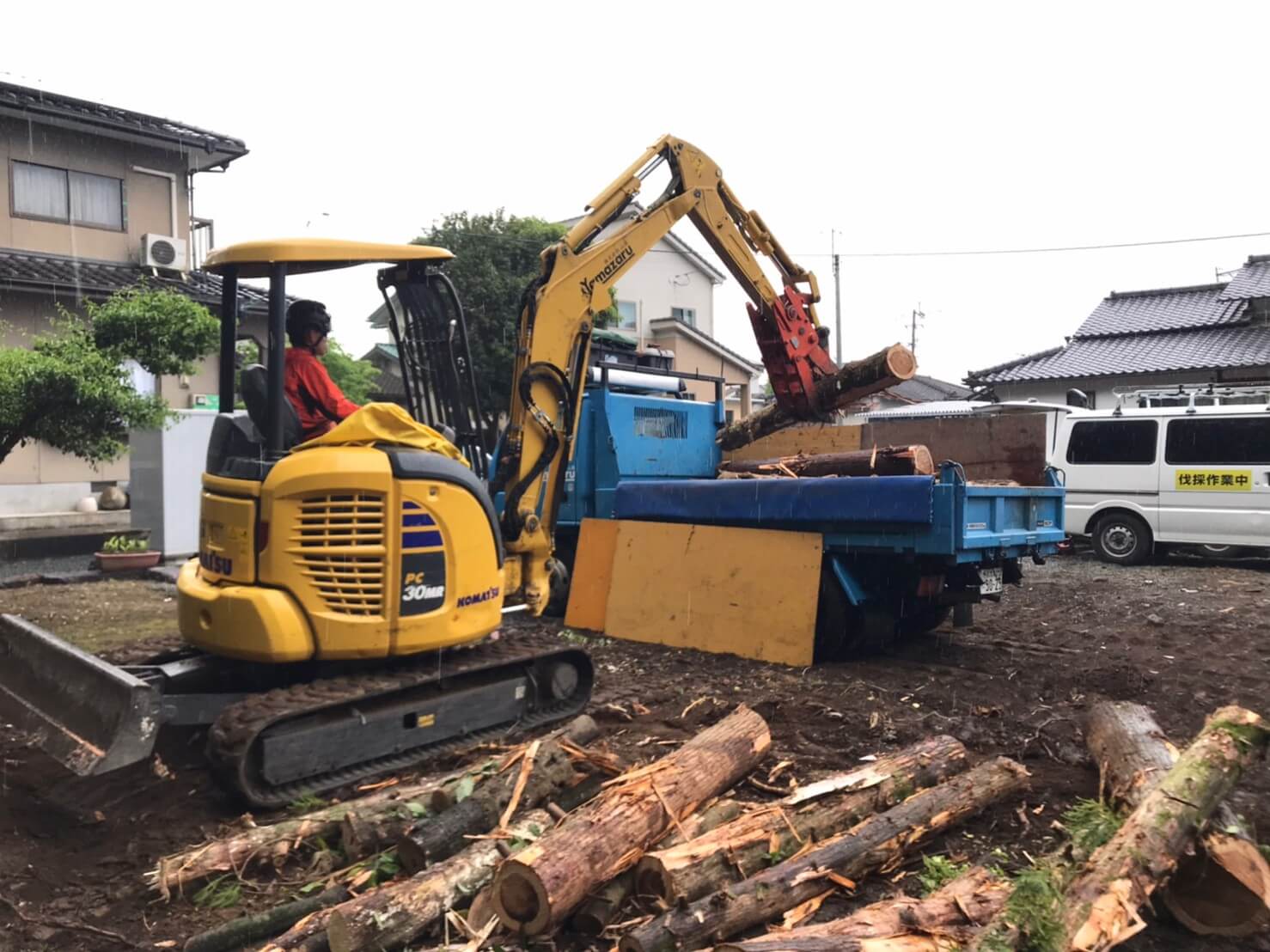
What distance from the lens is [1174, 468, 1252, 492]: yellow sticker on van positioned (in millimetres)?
12062

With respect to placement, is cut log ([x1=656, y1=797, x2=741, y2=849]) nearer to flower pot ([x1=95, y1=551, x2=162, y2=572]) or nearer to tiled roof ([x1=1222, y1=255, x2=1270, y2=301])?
flower pot ([x1=95, y1=551, x2=162, y2=572])

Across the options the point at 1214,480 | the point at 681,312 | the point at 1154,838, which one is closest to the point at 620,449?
the point at 1154,838

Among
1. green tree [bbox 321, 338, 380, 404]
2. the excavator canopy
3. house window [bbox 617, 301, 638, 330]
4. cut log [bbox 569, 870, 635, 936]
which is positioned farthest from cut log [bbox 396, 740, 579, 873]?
house window [bbox 617, 301, 638, 330]

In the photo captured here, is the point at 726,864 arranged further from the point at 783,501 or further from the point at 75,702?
the point at 783,501

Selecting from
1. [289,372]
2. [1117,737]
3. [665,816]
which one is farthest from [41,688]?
[1117,737]

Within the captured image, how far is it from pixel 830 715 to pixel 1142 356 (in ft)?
64.5

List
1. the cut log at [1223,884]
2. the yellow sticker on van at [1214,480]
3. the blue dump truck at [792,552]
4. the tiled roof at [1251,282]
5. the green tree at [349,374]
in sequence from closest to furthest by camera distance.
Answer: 1. the cut log at [1223,884]
2. the blue dump truck at [792,552]
3. the yellow sticker on van at [1214,480]
4. the tiled roof at [1251,282]
5. the green tree at [349,374]

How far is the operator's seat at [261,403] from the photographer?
15.7ft

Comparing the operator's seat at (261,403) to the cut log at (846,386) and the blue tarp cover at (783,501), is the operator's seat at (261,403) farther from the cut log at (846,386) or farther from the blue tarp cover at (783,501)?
the cut log at (846,386)

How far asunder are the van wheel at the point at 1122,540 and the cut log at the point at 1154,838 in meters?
9.72

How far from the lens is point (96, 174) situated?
635 inches

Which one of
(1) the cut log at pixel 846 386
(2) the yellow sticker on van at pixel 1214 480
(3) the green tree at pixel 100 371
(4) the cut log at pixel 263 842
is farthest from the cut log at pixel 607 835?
(2) the yellow sticker on van at pixel 1214 480

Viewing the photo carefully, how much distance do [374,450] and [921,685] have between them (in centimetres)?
389

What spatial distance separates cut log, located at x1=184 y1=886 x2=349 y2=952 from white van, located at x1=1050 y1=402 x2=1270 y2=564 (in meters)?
12.3
